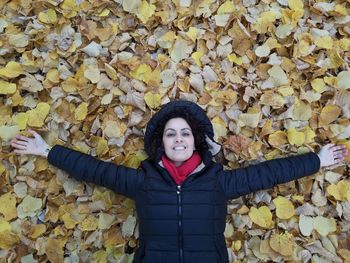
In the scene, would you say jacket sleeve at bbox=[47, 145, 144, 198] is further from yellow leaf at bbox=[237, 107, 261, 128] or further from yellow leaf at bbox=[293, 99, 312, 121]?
yellow leaf at bbox=[293, 99, 312, 121]

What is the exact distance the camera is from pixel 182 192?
1479mm

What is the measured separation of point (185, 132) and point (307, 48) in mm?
574

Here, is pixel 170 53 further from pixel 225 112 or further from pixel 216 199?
pixel 216 199

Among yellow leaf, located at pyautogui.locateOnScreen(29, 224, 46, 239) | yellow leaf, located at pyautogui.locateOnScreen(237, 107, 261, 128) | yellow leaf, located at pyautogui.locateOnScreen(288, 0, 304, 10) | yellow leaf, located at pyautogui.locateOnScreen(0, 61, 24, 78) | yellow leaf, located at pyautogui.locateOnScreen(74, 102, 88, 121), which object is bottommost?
yellow leaf, located at pyautogui.locateOnScreen(29, 224, 46, 239)

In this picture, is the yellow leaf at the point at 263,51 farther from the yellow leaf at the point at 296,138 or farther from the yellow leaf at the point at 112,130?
the yellow leaf at the point at 112,130

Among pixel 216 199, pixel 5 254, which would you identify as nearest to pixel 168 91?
→ pixel 216 199

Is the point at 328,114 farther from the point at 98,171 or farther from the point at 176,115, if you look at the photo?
the point at 98,171

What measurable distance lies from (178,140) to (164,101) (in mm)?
230

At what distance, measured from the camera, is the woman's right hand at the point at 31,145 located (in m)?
1.63

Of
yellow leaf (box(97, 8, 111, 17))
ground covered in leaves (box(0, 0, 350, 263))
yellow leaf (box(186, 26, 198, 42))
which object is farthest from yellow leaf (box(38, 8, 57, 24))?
yellow leaf (box(186, 26, 198, 42))

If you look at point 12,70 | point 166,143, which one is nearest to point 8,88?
point 12,70

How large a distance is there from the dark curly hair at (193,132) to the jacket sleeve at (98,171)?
9 cm

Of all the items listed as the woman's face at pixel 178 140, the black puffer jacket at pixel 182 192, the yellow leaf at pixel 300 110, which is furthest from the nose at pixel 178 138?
the yellow leaf at pixel 300 110

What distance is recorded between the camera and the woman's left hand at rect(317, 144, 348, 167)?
1.63 meters
